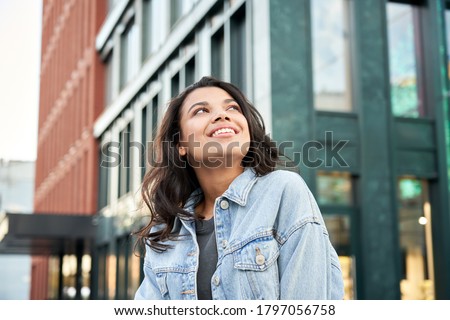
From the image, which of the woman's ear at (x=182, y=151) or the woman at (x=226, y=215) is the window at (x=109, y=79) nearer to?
the woman's ear at (x=182, y=151)

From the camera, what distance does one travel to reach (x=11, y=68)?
18859mm

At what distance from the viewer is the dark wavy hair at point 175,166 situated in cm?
289

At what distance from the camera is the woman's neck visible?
2.86 m

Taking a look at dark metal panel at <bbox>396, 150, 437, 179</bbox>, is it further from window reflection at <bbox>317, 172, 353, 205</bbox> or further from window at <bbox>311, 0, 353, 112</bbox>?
window at <bbox>311, 0, 353, 112</bbox>

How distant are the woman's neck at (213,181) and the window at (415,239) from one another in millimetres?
10328

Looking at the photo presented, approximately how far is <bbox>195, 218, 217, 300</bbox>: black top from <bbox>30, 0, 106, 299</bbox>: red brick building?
24481mm

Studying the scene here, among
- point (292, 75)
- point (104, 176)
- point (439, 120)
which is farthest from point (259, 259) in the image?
point (104, 176)

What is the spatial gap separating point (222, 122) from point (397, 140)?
1085 centimetres

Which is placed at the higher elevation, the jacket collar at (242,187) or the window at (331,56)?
the window at (331,56)

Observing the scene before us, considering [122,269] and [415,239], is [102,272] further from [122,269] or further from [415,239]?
[415,239]

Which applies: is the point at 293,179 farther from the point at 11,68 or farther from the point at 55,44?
the point at 55,44

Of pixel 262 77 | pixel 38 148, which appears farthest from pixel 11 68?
pixel 38 148

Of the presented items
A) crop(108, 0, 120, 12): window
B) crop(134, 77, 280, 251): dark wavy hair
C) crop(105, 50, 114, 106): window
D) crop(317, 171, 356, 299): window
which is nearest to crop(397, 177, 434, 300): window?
crop(317, 171, 356, 299): window

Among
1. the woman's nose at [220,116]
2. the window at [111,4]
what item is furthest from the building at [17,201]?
the woman's nose at [220,116]
